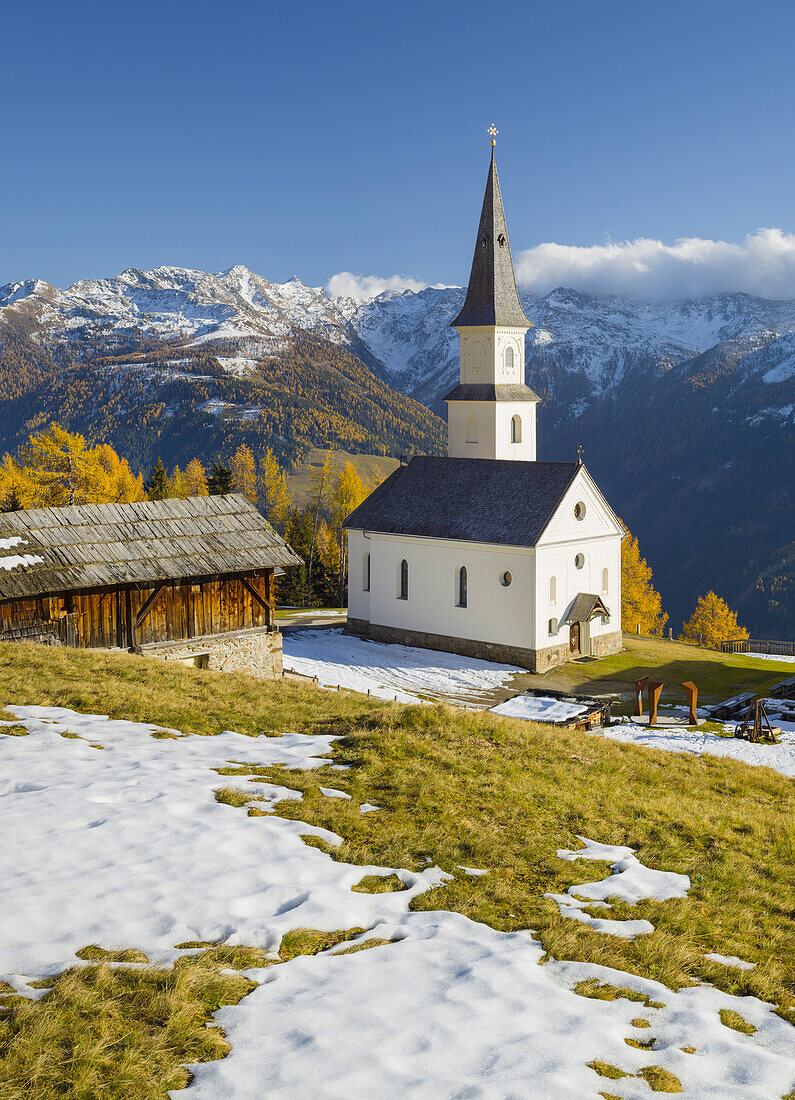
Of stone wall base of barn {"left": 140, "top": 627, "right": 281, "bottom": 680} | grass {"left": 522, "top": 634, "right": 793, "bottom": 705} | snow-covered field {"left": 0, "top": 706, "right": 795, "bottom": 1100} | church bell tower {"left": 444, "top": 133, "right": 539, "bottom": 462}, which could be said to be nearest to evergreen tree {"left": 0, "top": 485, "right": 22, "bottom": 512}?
church bell tower {"left": 444, "top": 133, "right": 539, "bottom": 462}

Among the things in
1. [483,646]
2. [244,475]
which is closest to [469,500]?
[483,646]

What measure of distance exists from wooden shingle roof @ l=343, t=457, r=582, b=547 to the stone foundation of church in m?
4.71

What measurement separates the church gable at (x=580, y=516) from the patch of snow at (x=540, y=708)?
10666 mm

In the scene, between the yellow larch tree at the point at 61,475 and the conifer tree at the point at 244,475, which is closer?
the yellow larch tree at the point at 61,475

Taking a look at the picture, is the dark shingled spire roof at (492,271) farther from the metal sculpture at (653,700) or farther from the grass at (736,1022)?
the grass at (736,1022)

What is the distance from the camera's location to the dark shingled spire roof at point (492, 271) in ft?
155

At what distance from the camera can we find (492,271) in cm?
4747

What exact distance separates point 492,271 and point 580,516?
1477cm

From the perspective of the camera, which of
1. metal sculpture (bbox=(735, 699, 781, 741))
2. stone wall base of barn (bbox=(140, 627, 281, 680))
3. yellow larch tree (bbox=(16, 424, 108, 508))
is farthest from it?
yellow larch tree (bbox=(16, 424, 108, 508))

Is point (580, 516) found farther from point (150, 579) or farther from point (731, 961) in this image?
Answer: point (731, 961)

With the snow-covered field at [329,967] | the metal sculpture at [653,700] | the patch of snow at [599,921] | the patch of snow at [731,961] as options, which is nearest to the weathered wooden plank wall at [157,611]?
the metal sculpture at [653,700]

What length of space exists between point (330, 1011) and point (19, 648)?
15.6m

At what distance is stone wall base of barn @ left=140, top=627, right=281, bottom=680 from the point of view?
26.1m

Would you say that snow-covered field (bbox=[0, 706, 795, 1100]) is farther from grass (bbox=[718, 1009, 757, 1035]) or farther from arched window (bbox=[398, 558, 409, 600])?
arched window (bbox=[398, 558, 409, 600])
